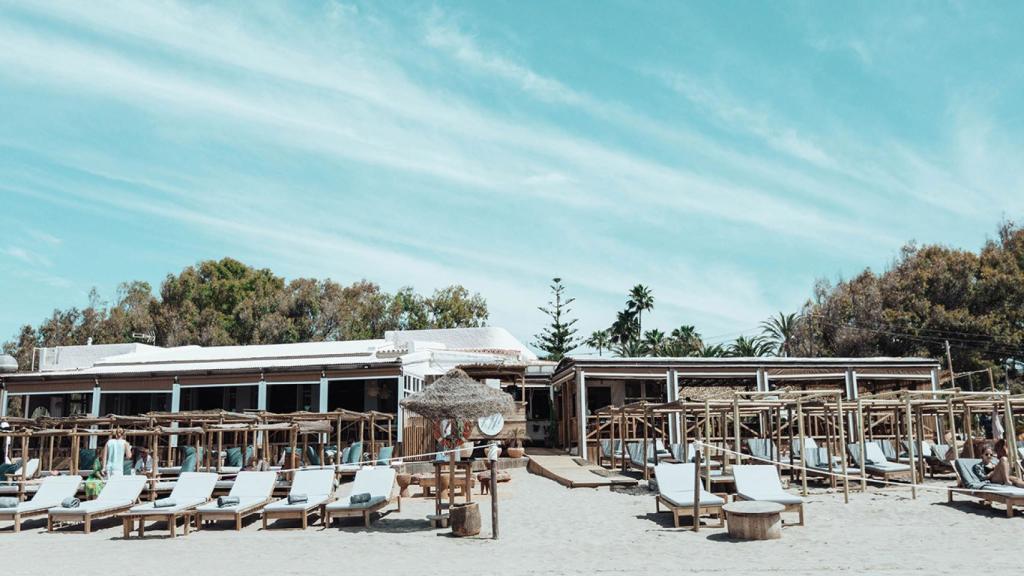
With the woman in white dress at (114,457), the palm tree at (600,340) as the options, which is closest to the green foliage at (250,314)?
the palm tree at (600,340)

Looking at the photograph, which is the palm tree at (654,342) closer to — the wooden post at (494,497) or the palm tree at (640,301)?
the palm tree at (640,301)

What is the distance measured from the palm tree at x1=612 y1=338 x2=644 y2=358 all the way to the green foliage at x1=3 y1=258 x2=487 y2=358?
8.97 metres

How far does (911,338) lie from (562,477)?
27576 millimetres

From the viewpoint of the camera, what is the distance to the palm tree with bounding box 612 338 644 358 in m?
51.3

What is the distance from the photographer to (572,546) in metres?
10.2

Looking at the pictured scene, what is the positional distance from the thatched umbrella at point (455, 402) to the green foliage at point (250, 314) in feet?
119

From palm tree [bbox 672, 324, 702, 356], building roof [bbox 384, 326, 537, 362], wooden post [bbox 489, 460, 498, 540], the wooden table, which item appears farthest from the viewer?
palm tree [bbox 672, 324, 702, 356]

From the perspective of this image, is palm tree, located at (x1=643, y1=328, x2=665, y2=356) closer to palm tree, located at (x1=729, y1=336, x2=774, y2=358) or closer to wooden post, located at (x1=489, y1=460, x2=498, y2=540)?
palm tree, located at (x1=729, y1=336, x2=774, y2=358)

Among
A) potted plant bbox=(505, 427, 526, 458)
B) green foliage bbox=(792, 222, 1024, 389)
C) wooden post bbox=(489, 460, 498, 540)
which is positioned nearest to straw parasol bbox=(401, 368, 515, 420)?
wooden post bbox=(489, 460, 498, 540)

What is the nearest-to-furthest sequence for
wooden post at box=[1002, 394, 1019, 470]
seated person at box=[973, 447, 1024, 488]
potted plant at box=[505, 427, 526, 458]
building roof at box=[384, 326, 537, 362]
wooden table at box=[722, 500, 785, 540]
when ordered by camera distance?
wooden table at box=[722, 500, 785, 540]
seated person at box=[973, 447, 1024, 488]
wooden post at box=[1002, 394, 1019, 470]
potted plant at box=[505, 427, 526, 458]
building roof at box=[384, 326, 537, 362]

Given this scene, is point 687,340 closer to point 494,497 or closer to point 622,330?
point 622,330

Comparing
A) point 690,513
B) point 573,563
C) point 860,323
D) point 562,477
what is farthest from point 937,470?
point 860,323

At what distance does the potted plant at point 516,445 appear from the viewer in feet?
68.9

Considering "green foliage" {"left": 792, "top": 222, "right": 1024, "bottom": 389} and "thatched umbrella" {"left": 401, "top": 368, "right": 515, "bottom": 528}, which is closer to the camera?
"thatched umbrella" {"left": 401, "top": 368, "right": 515, "bottom": 528}
